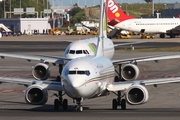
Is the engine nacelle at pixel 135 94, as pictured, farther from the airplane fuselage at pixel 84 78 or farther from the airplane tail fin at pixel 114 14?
the airplane tail fin at pixel 114 14

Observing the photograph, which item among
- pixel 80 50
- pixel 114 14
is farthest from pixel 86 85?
pixel 114 14

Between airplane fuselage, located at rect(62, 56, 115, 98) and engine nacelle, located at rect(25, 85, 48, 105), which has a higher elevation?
airplane fuselage, located at rect(62, 56, 115, 98)

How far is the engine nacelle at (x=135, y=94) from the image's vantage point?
2985cm

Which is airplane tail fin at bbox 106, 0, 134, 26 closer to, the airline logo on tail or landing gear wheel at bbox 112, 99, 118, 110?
the airline logo on tail

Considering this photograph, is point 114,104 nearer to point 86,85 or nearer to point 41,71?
point 86,85

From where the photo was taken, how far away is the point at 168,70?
59031 mm

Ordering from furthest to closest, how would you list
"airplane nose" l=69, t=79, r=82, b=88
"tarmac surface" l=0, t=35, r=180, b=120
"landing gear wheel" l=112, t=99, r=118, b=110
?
"landing gear wheel" l=112, t=99, r=118, b=110 < "airplane nose" l=69, t=79, r=82, b=88 < "tarmac surface" l=0, t=35, r=180, b=120

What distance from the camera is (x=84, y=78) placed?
93.8ft

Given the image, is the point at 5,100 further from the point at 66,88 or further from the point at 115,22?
the point at 115,22

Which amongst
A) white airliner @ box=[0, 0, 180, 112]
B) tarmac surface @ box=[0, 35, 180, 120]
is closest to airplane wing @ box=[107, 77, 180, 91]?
white airliner @ box=[0, 0, 180, 112]

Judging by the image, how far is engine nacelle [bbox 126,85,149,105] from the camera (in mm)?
29852

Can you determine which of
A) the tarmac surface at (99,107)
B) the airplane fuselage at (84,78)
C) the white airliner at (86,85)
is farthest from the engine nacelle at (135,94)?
the airplane fuselage at (84,78)

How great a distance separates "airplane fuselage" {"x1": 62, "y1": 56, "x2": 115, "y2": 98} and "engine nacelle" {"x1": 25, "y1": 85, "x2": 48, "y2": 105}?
5.64 feet

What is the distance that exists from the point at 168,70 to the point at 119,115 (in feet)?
104
